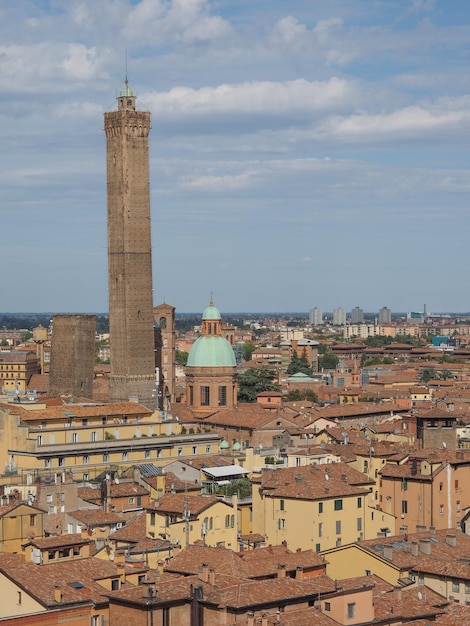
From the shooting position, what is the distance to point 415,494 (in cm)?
4734

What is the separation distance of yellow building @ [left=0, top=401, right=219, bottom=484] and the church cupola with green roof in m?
14.8

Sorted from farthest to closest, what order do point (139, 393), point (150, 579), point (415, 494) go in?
point (139, 393) < point (415, 494) < point (150, 579)

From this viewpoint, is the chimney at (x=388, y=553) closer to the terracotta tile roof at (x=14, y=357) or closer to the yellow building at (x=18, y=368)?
the yellow building at (x=18, y=368)

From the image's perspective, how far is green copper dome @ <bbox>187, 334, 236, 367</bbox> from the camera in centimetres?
7594

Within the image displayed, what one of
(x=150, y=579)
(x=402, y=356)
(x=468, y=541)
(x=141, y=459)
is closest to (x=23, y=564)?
(x=150, y=579)

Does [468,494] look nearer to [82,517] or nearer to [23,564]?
[82,517]

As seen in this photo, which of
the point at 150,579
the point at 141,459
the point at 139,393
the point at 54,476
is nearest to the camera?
the point at 150,579

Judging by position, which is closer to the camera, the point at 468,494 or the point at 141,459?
the point at 468,494

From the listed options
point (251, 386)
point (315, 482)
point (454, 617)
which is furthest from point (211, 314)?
point (454, 617)

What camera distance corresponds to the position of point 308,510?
42.6 m

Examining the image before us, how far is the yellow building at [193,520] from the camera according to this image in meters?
40.5

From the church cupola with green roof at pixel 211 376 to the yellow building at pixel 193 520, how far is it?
3319 centimetres

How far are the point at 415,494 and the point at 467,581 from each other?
523 inches

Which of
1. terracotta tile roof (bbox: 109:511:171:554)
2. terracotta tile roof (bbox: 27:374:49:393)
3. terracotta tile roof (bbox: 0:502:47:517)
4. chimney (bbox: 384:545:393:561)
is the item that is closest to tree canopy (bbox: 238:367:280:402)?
terracotta tile roof (bbox: 27:374:49:393)
